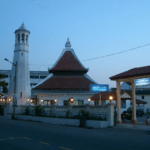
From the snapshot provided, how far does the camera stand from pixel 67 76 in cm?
4584

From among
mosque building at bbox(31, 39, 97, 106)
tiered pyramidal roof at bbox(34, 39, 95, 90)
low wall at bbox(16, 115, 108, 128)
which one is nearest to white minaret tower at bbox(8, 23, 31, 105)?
mosque building at bbox(31, 39, 97, 106)

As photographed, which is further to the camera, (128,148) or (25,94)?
(25,94)

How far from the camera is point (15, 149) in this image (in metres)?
9.95

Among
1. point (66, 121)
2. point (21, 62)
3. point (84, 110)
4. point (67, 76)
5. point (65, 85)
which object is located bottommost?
point (66, 121)

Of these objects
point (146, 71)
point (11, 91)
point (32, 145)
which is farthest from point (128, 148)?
point (11, 91)

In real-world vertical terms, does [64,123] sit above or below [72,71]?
below

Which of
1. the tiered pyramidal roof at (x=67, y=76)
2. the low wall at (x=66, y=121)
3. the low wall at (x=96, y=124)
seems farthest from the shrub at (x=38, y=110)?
the tiered pyramidal roof at (x=67, y=76)

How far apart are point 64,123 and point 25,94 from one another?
99.7 feet

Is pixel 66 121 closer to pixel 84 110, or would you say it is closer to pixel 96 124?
pixel 84 110

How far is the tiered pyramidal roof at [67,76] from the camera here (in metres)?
43.8

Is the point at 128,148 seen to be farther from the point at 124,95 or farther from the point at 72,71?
the point at 72,71

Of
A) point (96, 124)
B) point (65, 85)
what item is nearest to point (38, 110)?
point (96, 124)

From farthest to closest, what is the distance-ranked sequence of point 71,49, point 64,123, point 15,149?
point 71,49
point 64,123
point 15,149

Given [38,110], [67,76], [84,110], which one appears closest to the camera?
[84,110]
